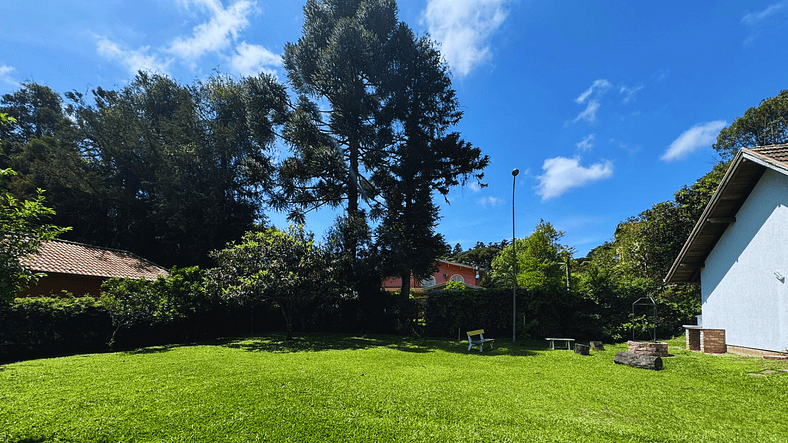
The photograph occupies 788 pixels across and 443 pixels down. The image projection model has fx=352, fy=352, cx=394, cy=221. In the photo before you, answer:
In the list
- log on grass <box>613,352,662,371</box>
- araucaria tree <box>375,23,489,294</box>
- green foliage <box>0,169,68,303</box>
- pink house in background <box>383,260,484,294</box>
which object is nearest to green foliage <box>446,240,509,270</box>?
pink house in background <box>383,260,484,294</box>

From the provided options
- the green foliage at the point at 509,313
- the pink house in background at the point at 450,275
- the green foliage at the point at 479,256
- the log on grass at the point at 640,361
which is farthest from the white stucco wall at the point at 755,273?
the green foliage at the point at 479,256

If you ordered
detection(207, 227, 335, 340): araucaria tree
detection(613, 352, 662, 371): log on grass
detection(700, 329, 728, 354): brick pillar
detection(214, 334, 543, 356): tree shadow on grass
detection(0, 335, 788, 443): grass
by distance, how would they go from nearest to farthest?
detection(0, 335, 788, 443): grass
detection(613, 352, 662, 371): log on grass
detection(700, 329, 728, 354): brick pillar
detection(214, 334, 543, 356): tree shadow on grass
detection(207, 227, 335, 340): araucaria tree

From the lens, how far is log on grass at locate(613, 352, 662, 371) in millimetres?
8977

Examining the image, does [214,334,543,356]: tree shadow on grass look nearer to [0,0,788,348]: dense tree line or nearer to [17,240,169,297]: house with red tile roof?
[0,0,788,348]: dense tree line

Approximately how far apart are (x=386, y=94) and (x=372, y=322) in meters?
13.2

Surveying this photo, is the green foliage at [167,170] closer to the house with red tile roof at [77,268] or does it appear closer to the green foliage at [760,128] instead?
the house with red tile roof at [77,268]

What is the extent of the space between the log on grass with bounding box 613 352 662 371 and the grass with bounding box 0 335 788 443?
0.30 metres

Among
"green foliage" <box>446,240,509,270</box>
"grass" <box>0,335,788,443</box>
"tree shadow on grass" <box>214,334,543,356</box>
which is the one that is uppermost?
"green foliage" <box>446,240,509,270</box>

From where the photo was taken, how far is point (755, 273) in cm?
1038

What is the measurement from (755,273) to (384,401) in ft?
38.7

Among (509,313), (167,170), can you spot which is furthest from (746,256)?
(167,170)

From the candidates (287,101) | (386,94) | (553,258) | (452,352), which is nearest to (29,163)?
(287,101)

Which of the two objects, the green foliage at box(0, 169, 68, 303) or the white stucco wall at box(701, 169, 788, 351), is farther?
the white stucco wall at box(701, 169, 788, 351)

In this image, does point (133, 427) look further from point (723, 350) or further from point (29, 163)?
point (29, 163)
